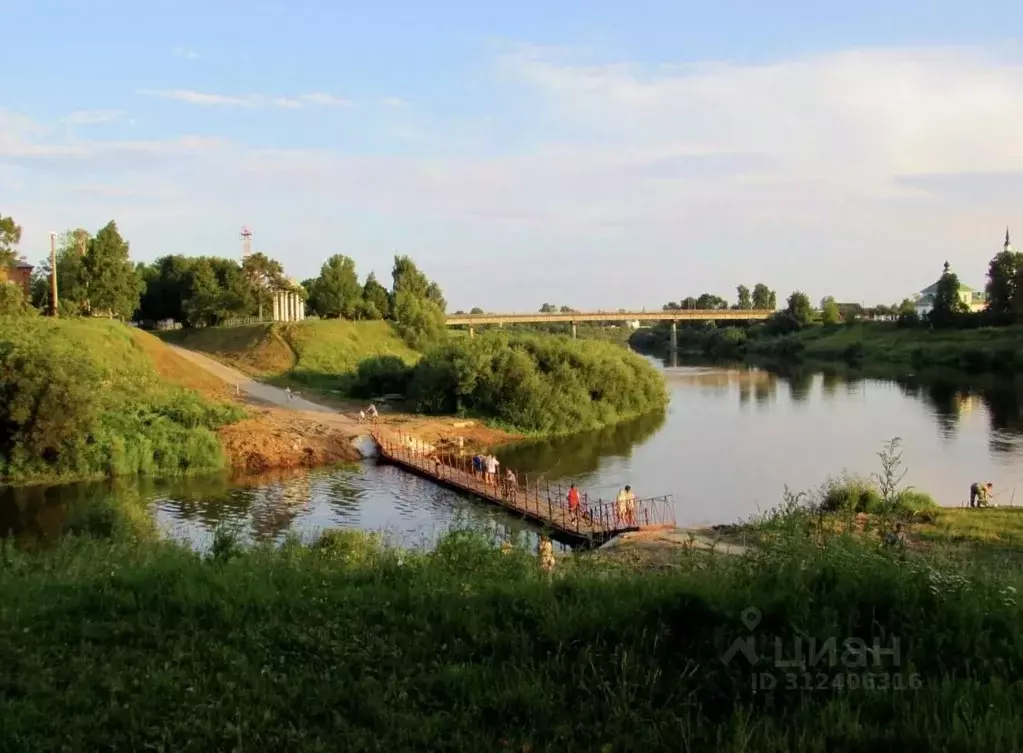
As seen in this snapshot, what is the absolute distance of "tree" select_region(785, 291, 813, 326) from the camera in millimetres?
132125

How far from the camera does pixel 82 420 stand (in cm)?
3494

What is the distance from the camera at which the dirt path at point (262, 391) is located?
50031mm

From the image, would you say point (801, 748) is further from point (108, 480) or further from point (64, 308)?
point (64, 308)

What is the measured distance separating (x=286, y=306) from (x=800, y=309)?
87747 mm

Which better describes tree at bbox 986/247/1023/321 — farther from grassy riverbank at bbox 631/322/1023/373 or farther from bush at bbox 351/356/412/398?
bush at bbox 351/356/412/398

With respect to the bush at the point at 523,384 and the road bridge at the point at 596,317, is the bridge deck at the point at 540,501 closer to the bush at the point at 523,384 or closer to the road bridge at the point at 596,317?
the bush at the point at 523,384

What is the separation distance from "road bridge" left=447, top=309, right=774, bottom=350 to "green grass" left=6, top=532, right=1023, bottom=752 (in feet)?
331

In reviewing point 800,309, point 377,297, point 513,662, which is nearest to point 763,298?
point 800,309

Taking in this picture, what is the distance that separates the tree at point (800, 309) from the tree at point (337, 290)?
7559 cm

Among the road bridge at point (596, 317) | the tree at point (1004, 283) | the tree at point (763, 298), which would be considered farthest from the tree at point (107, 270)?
the tree at point (763, 298)

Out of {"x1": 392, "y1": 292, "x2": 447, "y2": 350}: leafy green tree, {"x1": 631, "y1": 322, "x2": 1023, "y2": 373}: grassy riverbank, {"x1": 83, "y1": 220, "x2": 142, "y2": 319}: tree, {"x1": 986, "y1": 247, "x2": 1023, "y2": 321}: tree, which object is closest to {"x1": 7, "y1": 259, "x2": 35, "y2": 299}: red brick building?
{"x1": 83, "y1": 220, "x2": 142, "y2": 319}: tree

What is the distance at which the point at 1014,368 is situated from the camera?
7994 cm

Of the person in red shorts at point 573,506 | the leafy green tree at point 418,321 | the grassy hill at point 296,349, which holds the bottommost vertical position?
the person in red shorts at point 573,506

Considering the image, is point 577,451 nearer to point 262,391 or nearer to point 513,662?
point 262,391
